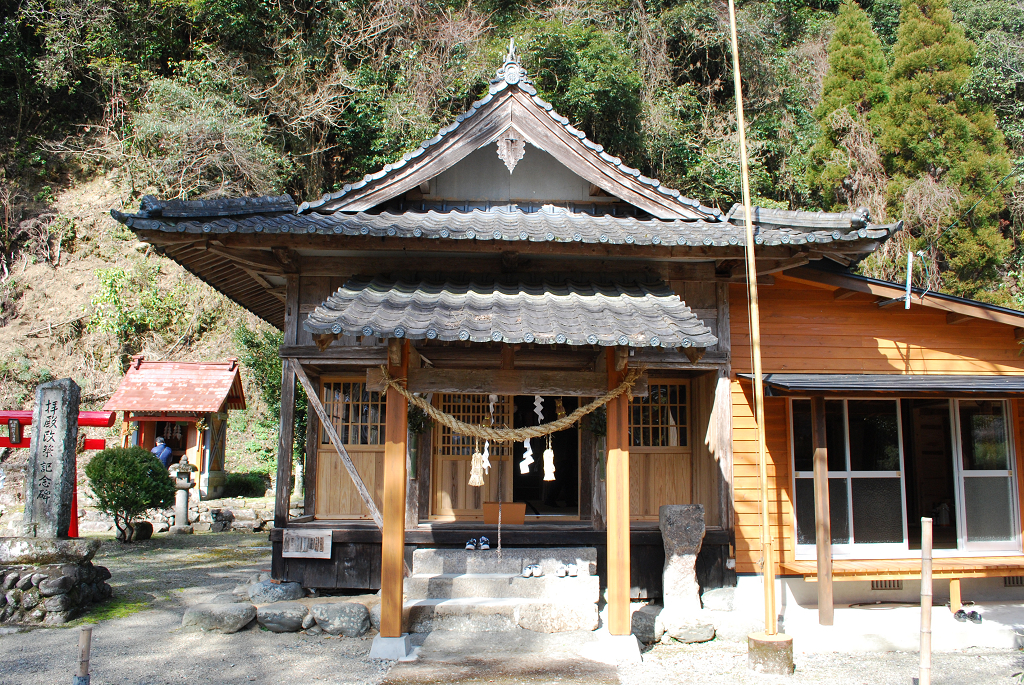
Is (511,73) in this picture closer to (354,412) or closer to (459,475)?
(354,412)

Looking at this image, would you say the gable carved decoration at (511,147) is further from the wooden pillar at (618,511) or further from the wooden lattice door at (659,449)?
the wooden lattice door at (659,449)

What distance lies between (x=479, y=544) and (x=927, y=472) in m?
8.68

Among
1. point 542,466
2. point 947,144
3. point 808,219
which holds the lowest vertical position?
point 542,466

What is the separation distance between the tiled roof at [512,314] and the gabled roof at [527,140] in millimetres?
1216

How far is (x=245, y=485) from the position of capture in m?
17.8

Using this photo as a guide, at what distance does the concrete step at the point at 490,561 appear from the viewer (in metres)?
7.59

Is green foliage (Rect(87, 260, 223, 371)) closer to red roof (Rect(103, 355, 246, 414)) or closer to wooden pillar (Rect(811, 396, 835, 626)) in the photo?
red roof (Rect(103, 355, 246, 414))

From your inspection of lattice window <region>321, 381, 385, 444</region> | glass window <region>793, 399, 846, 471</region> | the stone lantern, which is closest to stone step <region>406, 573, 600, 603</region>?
lattice window <region>321, 381, 385, 444</region>

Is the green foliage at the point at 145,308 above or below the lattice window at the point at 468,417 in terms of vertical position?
above

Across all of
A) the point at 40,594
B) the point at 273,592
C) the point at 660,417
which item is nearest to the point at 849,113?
the point at 660,417

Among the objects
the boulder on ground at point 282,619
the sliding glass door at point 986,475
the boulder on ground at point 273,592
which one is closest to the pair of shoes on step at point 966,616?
the sliding glass door at point 986,475

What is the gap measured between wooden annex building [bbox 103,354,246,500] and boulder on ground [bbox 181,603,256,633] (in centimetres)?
934

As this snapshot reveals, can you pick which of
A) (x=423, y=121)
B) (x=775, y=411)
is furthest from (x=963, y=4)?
(x=775, y=411)

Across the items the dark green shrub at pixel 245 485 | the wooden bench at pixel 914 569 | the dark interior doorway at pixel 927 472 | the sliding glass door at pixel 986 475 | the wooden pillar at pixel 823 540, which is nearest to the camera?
the wooden pillar at pixel 823 540
